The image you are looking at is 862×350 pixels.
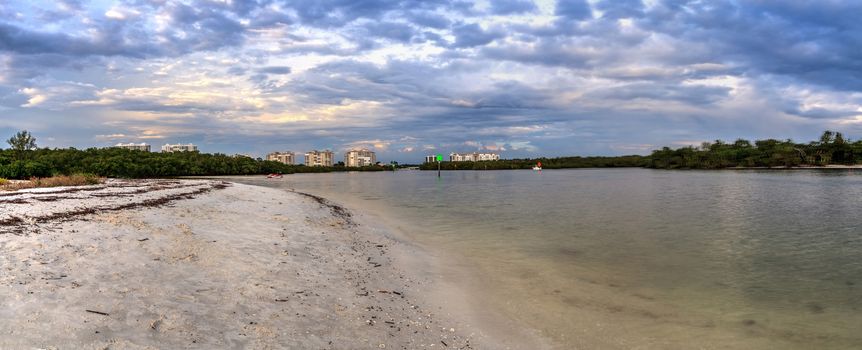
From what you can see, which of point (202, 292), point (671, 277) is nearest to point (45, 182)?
point (202, 292)

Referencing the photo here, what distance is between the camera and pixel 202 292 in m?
8.61

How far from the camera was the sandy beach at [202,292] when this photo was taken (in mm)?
6539

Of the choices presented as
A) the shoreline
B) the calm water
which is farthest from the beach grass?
the shoreline

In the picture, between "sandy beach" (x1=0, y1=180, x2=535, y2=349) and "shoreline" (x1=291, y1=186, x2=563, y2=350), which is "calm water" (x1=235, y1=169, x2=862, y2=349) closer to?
"shoreline" (x1=291, y1=186, x2=563, y2=350)

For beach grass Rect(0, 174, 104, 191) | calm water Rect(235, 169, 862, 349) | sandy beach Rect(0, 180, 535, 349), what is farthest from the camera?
beach grass Rect(0, 174, 104, 191)

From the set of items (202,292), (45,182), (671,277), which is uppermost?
(45,182)

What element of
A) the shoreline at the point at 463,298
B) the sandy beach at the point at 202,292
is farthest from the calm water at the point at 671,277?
the sandy beach at the point at 202,292

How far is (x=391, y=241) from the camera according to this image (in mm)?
19156

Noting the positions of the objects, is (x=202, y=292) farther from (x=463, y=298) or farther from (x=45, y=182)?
(x=45, y=182)

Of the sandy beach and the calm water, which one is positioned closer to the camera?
the sandy beach

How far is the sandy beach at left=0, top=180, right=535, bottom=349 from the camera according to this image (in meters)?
6.54

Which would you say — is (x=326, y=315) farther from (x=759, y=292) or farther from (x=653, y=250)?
(x=653, y=250)

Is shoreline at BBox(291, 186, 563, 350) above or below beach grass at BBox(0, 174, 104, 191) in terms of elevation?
below

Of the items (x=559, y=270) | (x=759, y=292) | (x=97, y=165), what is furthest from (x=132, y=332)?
(x=97, y=165)
